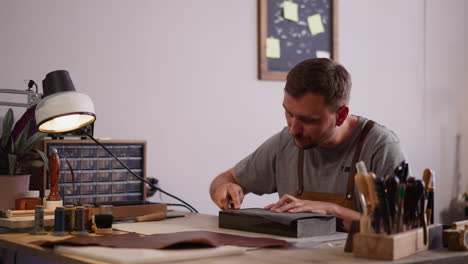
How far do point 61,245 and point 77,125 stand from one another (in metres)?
0.60

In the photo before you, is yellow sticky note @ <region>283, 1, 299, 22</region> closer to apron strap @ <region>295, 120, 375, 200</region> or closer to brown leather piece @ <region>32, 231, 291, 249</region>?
apron strap @ <region>295, 120, 375, 200</region>

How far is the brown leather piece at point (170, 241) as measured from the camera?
1.50 metres

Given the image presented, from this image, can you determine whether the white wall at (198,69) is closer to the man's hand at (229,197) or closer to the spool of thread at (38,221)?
the man's hand at (229,197)

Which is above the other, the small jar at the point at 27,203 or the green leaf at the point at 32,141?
the green leaf at the point at 32,141

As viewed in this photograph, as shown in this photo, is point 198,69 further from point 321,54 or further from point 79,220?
point 79,220

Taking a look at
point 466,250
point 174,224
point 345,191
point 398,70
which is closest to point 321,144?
point 345,191

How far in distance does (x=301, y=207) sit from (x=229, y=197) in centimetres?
44

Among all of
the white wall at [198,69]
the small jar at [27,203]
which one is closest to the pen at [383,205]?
the small jar at [27,203]

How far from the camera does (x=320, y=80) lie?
216cm

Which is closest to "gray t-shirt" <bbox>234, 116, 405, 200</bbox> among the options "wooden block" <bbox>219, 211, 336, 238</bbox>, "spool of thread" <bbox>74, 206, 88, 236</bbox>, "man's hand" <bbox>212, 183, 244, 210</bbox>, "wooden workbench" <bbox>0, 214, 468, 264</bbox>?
"man's hand" <bbox>212, 183, 244, 210</bbox>

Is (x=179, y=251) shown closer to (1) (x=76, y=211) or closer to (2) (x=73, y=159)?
(1) (x=76, y=211)

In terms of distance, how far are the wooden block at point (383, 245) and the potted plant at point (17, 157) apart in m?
1.27

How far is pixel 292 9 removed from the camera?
3.80 meters

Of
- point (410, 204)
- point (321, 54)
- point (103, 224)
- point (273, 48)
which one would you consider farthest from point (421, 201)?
point (321, 54)
